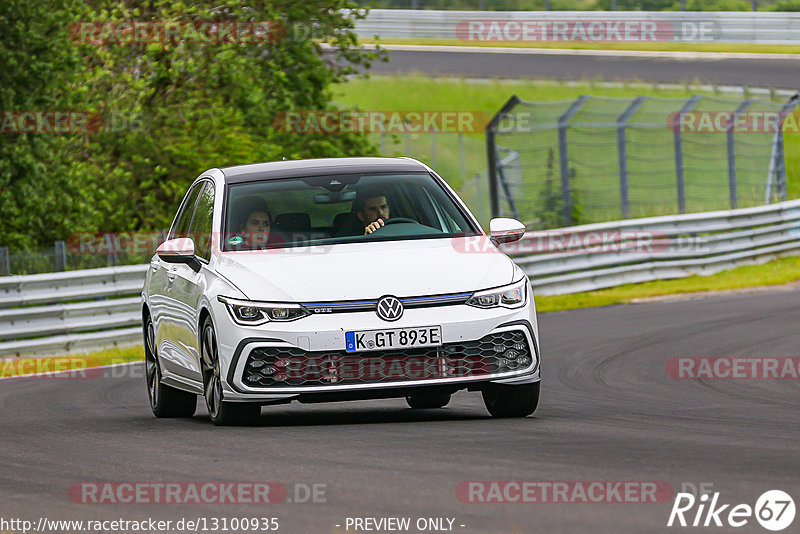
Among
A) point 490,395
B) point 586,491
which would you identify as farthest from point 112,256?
point 586,491

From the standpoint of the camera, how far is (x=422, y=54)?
46.1 m

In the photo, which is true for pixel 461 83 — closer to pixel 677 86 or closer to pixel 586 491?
pixel 677 86

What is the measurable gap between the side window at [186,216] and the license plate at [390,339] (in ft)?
8.88

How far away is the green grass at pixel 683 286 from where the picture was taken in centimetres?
2106

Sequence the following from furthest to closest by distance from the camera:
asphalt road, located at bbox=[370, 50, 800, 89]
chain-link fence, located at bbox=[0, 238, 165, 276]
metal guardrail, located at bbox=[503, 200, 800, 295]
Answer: asphalt road, located at bbox=[370, 50, 800, 89], metal guardrail, located at bbox=[503, 200, 800, 295], chain-link fence, located at bbox=[0, 238, 165, 276]

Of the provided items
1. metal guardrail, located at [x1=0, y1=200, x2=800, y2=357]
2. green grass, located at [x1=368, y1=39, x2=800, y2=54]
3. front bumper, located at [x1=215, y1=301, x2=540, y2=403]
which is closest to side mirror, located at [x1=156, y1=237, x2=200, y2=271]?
front bumper, located at [x1=215, y1=301, x2=540, y2=403]

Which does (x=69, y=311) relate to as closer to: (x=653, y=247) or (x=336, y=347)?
(x=653, y=247)

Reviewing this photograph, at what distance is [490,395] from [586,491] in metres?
3.12

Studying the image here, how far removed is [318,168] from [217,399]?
178 centimetres

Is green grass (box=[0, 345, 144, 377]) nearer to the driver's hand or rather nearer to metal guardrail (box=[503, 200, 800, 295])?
metal guardrail (box=[503, 200, 800, 295])

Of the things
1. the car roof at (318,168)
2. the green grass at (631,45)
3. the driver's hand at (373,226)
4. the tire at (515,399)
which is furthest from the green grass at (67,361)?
the green grass at (631,45)

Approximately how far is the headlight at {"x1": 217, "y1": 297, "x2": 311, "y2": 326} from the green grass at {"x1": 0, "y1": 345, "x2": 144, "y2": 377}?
7969mm

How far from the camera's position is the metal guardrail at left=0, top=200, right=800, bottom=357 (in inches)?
709

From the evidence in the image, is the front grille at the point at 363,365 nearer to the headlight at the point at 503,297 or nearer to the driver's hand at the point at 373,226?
the headlight at the point at 503,297
